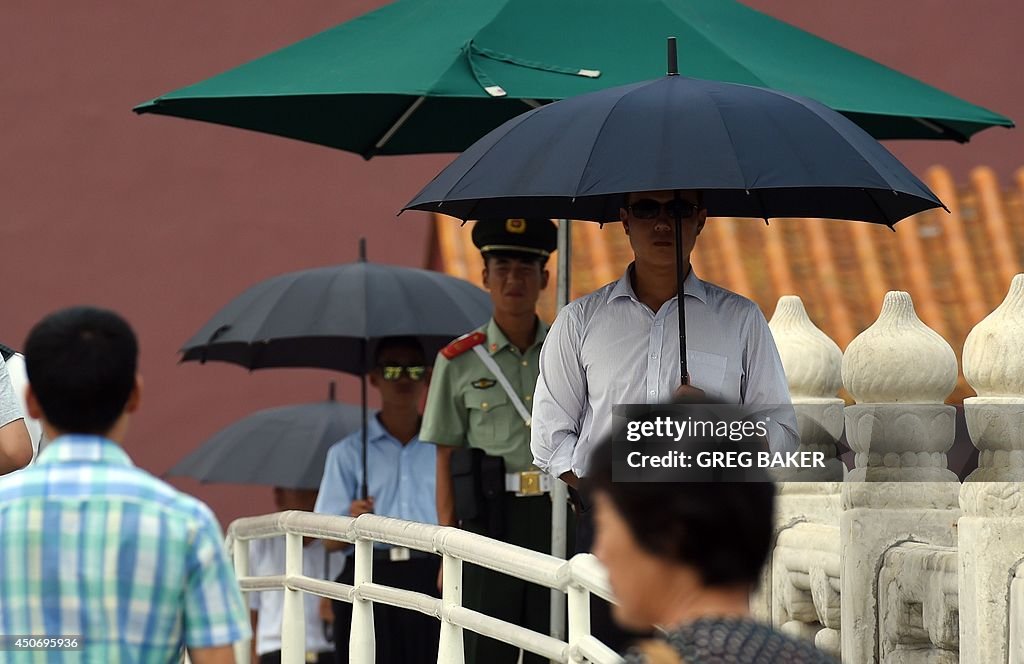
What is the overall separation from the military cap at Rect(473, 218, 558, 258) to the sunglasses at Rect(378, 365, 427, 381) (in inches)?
52.9

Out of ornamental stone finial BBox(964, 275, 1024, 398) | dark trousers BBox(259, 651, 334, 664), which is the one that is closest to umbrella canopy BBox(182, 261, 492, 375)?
dark trousers BBox(259, 651, 334, 664)

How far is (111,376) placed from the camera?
115 inches

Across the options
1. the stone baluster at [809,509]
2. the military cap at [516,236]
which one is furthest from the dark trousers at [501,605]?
the military cap at [516,236]

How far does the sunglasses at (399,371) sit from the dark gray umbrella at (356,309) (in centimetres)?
14

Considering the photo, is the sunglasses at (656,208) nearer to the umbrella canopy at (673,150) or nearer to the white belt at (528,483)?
the umbrella canopy at (673,150)

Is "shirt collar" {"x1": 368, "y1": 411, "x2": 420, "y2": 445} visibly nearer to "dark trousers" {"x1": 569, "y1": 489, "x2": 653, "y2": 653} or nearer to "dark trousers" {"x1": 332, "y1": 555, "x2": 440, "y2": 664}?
"dark trousers" {"x1": 332, "y1": 555, "x2": 440, "y2": 664}

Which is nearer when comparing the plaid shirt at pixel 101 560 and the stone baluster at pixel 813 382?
the plaid shirt at pixel 101 560

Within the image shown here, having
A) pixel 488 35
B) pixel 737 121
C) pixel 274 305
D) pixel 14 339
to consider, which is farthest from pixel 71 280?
pixel 737 121

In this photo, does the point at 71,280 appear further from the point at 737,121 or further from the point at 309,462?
the point at 737,121

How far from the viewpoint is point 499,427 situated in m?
5.84

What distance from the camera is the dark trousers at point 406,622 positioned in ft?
22.7

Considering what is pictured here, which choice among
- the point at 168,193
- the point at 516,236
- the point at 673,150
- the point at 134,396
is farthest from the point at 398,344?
the point at 134,396

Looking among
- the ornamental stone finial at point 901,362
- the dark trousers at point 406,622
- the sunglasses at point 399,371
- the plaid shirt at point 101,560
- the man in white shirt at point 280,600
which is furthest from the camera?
the man in white shirt at point 280,600

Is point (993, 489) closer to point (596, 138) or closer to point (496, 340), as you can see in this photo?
point (596, 138)
